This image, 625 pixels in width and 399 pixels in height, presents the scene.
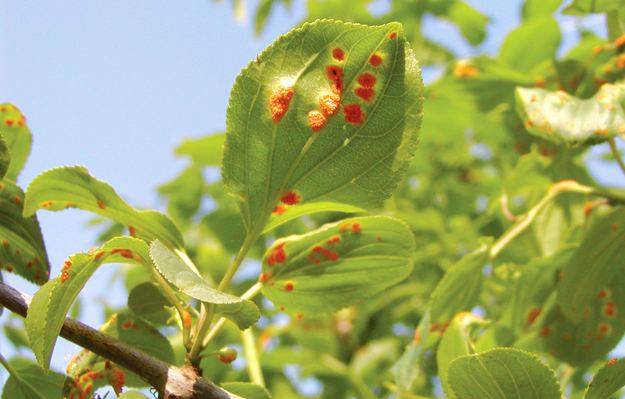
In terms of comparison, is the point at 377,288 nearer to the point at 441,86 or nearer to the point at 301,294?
the point at 301,294

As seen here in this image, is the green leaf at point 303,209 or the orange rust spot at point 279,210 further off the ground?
the orange rust spot at point 279,210

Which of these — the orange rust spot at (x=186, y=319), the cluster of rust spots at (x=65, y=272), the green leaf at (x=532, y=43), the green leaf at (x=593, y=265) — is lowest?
the green leaf at (x=593, y=265)

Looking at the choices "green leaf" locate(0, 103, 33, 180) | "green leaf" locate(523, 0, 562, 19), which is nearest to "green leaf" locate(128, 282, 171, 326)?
"green leaf" locate(0, 103, 33, 180)

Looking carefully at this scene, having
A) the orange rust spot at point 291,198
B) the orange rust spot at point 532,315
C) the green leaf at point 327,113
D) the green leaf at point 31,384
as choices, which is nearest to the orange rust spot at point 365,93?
the green leaf at point 327,113

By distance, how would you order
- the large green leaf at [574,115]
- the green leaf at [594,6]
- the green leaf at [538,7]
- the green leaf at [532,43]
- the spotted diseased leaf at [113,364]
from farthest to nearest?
the green leaf at [538,7]
the green leaf at [532,43]
the green leaf at [594,6]
the large green leaf at [574,115]
the spotted diseased leaf at [113,364]

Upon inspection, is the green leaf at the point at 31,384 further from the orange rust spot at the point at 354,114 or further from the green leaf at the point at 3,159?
the orange rust spot at the point at 354,114

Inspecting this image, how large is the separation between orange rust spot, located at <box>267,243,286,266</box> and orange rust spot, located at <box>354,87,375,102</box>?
0.82 ft

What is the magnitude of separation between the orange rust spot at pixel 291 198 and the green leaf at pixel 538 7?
122 cm

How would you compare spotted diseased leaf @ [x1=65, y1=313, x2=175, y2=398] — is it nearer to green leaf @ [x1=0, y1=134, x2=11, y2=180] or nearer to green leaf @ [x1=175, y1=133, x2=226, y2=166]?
green leaf @ [x1=0, y1=134, x2=11, y2=180]

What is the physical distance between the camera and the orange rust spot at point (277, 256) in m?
1.07

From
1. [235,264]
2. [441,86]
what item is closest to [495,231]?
[441,86]

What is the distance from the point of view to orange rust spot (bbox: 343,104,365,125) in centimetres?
91

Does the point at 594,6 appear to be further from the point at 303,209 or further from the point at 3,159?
the point at 3,159

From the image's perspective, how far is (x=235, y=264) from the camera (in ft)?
3.28
